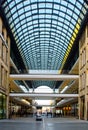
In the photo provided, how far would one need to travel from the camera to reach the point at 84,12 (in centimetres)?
4897

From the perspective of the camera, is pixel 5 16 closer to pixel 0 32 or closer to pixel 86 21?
pixel 0 32

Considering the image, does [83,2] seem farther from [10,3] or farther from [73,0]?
[10,3]

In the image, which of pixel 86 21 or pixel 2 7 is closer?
pixel 2 7

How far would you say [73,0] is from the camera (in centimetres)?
4959

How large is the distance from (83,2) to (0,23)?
39.6 ft

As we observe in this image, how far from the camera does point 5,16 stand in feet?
161

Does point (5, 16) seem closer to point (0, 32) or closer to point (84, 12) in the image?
point (0, 32)

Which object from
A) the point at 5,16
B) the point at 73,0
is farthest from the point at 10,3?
the point at 73,0

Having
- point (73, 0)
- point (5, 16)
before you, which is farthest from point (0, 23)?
point (73, 0)

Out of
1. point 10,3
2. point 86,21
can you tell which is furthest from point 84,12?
point 10,3

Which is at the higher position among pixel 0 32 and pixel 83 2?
pixel 83 2

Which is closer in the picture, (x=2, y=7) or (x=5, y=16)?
(x=2, y=7)

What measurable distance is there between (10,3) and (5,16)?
206 centimetres

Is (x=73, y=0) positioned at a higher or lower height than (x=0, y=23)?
higher
